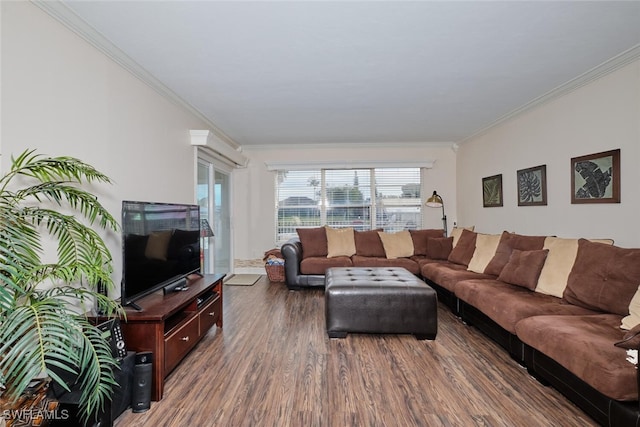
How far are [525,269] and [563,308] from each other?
59 cm

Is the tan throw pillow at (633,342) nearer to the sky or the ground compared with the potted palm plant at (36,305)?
nearer to the ground

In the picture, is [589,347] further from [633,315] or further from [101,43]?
[101,43]

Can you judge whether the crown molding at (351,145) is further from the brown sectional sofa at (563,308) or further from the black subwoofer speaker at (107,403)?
the black subwoofer speaker at (107,403)

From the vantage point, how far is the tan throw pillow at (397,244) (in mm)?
5188

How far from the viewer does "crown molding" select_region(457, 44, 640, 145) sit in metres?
2.56

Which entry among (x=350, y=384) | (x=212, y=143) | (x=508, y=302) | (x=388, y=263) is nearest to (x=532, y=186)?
(x=508, y=302)

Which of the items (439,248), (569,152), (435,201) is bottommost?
(439,248)

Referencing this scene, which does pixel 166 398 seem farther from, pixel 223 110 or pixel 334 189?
pixel 334 189

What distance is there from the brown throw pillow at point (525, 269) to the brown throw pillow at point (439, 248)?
5.41 feet

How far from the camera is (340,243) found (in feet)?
17.5

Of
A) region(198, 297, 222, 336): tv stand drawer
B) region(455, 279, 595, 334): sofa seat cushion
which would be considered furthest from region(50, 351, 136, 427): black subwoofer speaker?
region(455, 279, 595, 334): sofa seat cushion

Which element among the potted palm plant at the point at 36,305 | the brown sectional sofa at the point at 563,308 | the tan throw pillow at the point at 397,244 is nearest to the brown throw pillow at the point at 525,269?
the brown sectional sofa at the point at 563,308

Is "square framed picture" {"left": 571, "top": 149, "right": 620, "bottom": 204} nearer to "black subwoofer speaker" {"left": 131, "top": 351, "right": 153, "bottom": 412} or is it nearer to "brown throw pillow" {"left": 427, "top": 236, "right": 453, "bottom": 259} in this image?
"brown throw pillow" {"left": 427, "top": 236, "right": 453, "bottom": 259}

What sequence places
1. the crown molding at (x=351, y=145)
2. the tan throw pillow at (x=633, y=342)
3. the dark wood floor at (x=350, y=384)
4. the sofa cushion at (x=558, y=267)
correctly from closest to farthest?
the tan throw pillow at (x=633, y=342)
the dark wood floor at (x=350, y=384)
the sofa cushion at (x=558, y=267)
the crown molding at (x=351, y=145)
